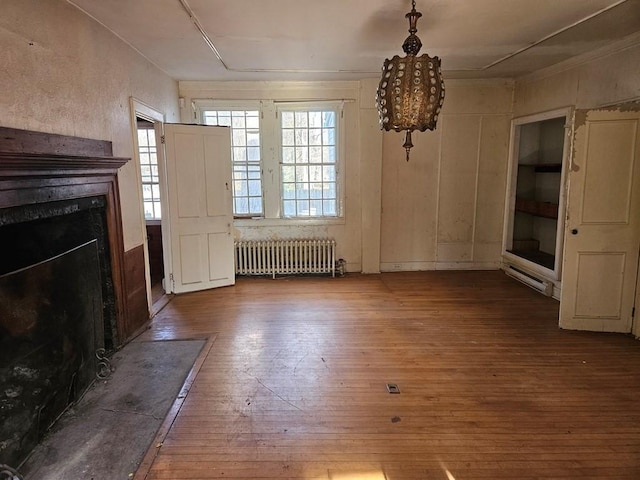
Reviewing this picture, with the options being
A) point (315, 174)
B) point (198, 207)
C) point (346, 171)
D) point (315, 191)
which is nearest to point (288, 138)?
point (315, 174)

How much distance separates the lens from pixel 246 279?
578cm

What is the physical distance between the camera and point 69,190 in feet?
9.07

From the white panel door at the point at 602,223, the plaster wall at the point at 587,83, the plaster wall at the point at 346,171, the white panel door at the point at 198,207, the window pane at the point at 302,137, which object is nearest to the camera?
the white panel door at the point at 602,223

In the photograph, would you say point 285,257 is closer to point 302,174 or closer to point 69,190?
point 302,174

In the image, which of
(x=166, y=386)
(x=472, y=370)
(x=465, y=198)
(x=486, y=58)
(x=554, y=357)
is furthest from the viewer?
(x=465, y=198)

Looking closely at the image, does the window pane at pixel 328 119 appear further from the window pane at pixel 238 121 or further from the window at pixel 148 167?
the window at pixel 148 167

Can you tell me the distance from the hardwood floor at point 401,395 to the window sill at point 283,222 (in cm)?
165

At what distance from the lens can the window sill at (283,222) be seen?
589 centimetres

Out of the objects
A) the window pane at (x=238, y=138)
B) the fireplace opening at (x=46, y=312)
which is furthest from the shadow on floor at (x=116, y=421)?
the window pane at (x=238, y=138)

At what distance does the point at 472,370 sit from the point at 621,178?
2.39m

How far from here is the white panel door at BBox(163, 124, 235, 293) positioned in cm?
483

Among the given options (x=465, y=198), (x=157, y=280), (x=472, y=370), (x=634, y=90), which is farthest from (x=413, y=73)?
(x=157, y=280)

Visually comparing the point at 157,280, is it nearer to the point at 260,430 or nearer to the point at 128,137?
the point at 128,137

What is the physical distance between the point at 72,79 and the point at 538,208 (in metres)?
5.68
